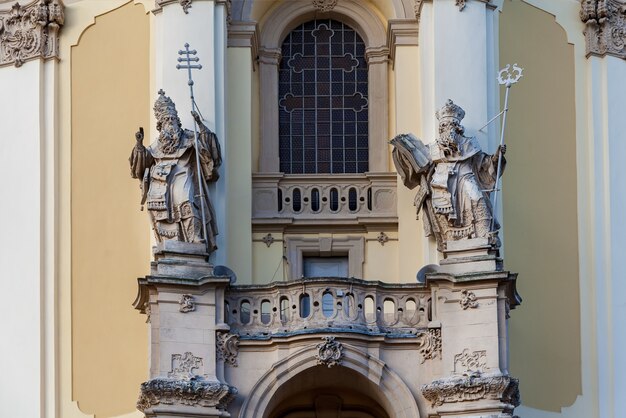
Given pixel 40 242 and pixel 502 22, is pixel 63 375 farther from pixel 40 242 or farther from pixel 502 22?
pixel 502 22

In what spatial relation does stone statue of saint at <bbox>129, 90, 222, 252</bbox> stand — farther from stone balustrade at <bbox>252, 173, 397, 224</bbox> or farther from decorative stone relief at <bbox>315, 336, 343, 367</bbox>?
decorative stone relief at <bbox>315, 336, 343, 367</bbox>

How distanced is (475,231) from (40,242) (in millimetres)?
6125

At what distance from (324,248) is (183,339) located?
142 inches

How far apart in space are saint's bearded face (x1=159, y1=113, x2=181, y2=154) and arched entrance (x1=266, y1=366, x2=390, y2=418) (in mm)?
3470

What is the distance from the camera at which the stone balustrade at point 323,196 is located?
36562mm

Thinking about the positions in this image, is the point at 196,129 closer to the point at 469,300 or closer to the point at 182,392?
the point at 182,392

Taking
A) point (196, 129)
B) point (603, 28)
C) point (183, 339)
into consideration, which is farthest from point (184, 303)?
point (603, 28)

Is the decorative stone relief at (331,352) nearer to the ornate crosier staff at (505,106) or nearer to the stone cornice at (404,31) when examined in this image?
the ornate crosier staff at (505,106)

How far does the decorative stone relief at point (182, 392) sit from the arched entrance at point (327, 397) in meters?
0.87

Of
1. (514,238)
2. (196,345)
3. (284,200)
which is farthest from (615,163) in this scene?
(196,345)

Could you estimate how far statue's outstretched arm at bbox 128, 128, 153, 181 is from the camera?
34562 mm

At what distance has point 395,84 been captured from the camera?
36.8 m

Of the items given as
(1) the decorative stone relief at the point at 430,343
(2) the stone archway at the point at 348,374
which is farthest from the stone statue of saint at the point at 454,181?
(2) the stone archway at the point at 348,374

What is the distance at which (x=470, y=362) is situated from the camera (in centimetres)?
3347
